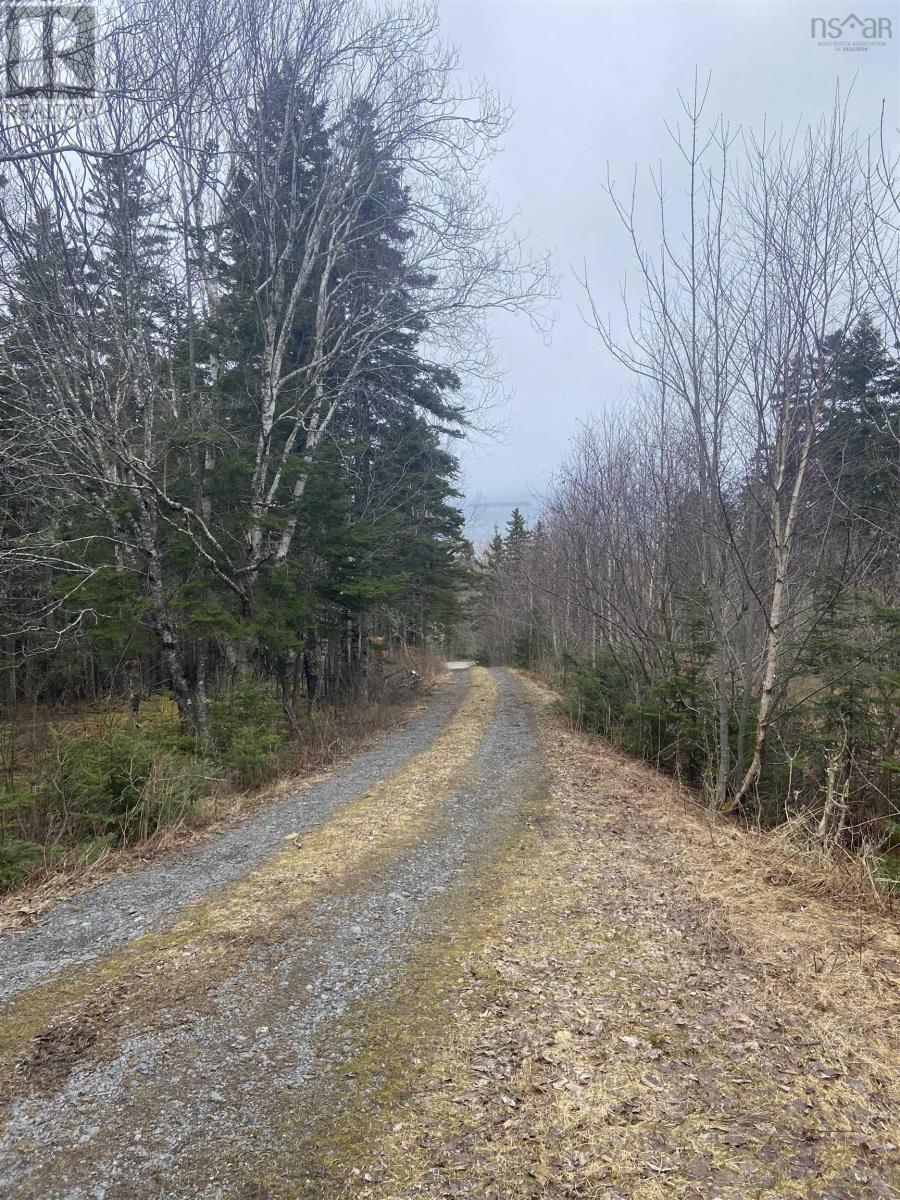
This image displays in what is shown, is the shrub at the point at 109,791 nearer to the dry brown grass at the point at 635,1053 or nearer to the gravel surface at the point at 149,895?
the gravel surface at the point at 149,895

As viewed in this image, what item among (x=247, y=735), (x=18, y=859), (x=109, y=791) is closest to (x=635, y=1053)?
(x=18, y=859)

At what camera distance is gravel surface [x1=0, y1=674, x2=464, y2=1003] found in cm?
391

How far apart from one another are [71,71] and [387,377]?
840 cm

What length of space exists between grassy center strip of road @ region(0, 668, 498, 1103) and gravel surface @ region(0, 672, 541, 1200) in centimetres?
13

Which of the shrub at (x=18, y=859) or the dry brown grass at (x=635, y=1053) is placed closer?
the dry brown grass at (x=635, y=1053)

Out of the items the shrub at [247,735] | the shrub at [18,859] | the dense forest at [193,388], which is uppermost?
the dense forest at [193,388]

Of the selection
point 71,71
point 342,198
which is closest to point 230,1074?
point 71,71

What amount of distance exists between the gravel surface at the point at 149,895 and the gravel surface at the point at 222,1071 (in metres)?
0.04

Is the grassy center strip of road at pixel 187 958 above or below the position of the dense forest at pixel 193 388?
below

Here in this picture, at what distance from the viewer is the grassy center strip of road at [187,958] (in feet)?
9.95

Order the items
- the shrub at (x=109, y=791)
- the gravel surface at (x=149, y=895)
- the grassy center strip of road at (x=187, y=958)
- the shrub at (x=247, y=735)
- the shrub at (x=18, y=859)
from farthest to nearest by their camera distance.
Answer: the shrub at (x=247, y=735) → the shrub at (x=109, y=791) → the shrub at (x=18, y=859) → the gravel surface at (x=149, y=895) → the grassy center strip of road at (x=187, y=958)

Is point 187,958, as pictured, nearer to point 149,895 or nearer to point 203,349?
point 149,895

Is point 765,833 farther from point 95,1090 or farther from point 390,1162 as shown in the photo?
point 95,1090

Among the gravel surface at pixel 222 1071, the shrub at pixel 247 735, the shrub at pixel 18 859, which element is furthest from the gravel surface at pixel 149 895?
the shrub at pixel 247 735
